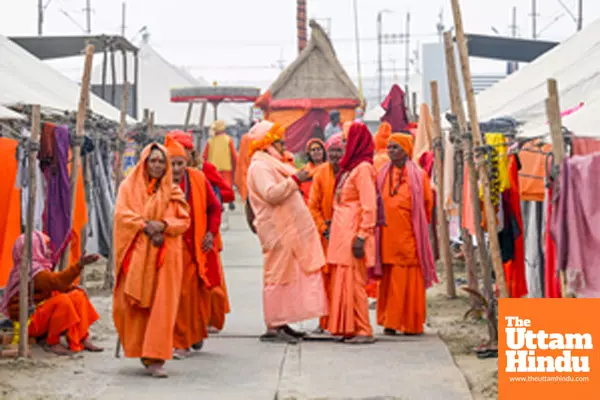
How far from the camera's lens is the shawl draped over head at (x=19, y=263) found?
26.9ft

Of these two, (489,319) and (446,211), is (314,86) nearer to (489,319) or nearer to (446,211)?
(446,211)

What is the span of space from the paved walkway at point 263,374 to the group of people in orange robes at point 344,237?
24cm

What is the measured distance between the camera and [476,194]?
27.6 feet

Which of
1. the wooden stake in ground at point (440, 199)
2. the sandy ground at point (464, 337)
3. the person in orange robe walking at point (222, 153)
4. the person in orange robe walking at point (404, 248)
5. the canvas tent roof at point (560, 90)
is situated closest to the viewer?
the sandy ground at point (464, 337)

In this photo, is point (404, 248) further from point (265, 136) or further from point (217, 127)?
point (217, 127)

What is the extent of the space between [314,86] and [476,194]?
789 inches

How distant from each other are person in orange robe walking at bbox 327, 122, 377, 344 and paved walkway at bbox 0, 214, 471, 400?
0.74 feet

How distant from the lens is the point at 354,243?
8.96 metres

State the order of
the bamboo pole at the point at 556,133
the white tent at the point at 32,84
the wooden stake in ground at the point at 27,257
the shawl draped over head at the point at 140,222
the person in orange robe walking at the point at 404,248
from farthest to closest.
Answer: the white tent at the point at 32,84 → the person in orange robe walking at the point at 404,248 → the wooden stake in ground at the point at 27,257 → the shawl draped over head at the point at 140,222 → the bamboo pole at the point at 556,133

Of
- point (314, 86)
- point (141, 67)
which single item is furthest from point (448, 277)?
point (141, 67)

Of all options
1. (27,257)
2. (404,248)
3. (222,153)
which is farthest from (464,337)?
(222,153)

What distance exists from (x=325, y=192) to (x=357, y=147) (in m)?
0.58

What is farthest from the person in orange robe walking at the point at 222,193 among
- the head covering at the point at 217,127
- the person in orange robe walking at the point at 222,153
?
the head covering at the point at 217,127

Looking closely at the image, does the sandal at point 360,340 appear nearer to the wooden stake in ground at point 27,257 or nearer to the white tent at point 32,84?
the wooden stake in ground at point 27,257
